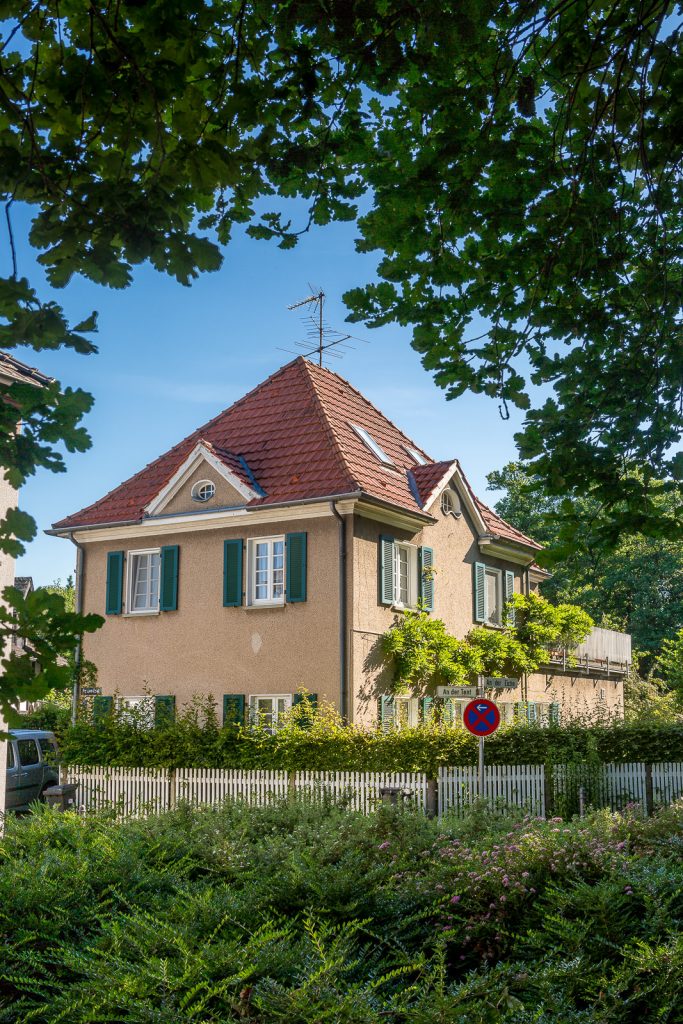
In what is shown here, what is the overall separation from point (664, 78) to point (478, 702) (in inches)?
424

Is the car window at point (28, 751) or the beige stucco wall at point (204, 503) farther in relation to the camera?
the beige stucco wall at point (204, 503)

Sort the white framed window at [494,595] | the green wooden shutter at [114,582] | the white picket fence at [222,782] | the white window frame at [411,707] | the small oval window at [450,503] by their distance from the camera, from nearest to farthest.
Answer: the white picket fence at [222,782] < the white window frame at [411,707] < the green wooden shutter at [114,582] < the small oval window at [450,503] < the white framed window at [494,595]

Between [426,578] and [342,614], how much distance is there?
333cm

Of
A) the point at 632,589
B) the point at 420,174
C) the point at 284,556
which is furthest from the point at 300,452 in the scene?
the point at 632,589

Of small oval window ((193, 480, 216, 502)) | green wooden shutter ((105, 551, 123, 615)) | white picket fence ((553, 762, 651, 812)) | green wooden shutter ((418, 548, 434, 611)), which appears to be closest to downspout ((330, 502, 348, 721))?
green wooden shutter ((418, 548, 434, 611))

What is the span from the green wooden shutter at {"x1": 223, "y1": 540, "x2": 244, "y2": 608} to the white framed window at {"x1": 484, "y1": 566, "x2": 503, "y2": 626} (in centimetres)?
724

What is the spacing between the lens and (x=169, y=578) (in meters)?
24.8

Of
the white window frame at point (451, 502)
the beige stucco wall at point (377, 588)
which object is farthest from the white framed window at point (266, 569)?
the white window frame at point (451, 502)


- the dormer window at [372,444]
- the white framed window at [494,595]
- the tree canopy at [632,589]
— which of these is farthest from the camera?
the tree canopy at [632,589]

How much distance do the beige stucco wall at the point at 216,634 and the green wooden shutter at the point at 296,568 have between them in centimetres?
16

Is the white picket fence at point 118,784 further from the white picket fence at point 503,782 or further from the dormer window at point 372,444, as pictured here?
the dormer window at point 372,444

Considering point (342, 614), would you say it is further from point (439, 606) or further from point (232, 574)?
point (439, 606)

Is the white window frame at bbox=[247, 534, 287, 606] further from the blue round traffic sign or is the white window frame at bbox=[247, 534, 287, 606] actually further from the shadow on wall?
the blue round traffic sign

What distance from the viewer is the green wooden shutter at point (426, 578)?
2470 cm
